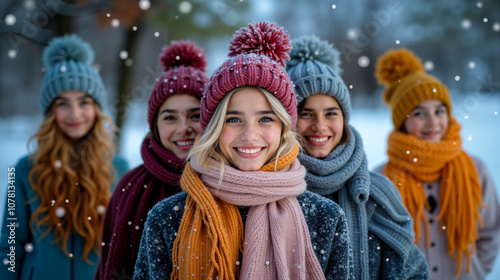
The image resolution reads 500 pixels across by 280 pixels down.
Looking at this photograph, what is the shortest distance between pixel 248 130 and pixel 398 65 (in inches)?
67.6

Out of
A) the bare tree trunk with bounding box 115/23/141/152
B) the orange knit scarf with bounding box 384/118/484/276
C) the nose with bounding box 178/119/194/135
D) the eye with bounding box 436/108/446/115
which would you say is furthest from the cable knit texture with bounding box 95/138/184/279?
the bare tree trunk with bounding box 115/23/141/152

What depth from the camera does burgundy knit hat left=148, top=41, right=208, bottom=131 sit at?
7.56ft

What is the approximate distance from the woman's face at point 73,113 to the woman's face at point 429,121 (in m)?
2.29

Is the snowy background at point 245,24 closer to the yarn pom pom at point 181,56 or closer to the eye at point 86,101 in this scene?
the eye at point 86,101

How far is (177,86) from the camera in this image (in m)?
2.29

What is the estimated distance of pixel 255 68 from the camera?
1731mm

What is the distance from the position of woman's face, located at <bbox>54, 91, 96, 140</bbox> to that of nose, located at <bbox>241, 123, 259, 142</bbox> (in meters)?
1.63

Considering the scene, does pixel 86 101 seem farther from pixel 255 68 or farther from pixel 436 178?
pixel 436 178

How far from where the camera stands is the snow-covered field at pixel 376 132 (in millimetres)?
7020

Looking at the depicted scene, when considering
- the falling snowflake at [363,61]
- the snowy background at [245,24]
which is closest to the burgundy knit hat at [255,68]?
the snowy background at [245,24]

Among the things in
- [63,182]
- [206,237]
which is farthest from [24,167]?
[206,237]

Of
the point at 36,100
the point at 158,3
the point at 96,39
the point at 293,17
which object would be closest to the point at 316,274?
the point at 158,3

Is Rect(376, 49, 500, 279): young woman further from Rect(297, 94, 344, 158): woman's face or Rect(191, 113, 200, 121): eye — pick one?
Rect(191, 113, 200, 121): eye

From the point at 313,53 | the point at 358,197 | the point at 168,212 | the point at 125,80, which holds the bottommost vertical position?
the point at 168,212
